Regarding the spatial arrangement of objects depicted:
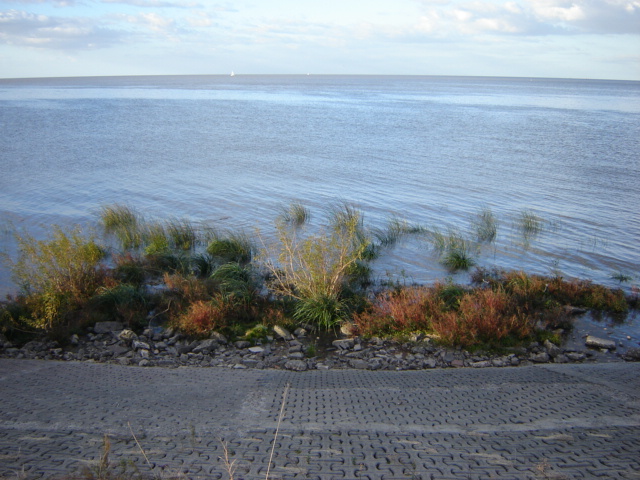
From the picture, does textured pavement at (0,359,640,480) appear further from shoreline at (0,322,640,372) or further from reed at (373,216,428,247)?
reed at (373,216,428,247)

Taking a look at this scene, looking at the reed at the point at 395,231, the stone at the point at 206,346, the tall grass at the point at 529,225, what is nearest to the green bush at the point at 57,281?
the stone at the point at 206,346

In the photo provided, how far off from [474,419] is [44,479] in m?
5.01

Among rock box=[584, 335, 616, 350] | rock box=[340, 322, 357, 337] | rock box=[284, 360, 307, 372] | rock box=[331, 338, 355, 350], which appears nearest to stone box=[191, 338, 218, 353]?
rock box=[284, 360, 307, 372]

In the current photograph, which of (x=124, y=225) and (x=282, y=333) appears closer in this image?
(x=282, y=333)

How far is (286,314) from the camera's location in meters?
12.2

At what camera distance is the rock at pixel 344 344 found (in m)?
11.0

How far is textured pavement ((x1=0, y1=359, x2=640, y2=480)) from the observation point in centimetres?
592

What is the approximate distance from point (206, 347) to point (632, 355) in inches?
318

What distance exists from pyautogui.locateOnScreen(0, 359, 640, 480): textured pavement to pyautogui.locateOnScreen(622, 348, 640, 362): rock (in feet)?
4.15

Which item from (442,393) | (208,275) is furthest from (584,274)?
(208,275)

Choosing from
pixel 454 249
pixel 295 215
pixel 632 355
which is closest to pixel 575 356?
pixel 632 355

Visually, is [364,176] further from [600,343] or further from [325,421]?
[325,421]

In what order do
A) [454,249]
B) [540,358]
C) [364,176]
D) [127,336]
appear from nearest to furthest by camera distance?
[540,358]
[127,336]
[454,249]
[364,176]

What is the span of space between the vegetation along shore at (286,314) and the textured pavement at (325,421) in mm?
990
